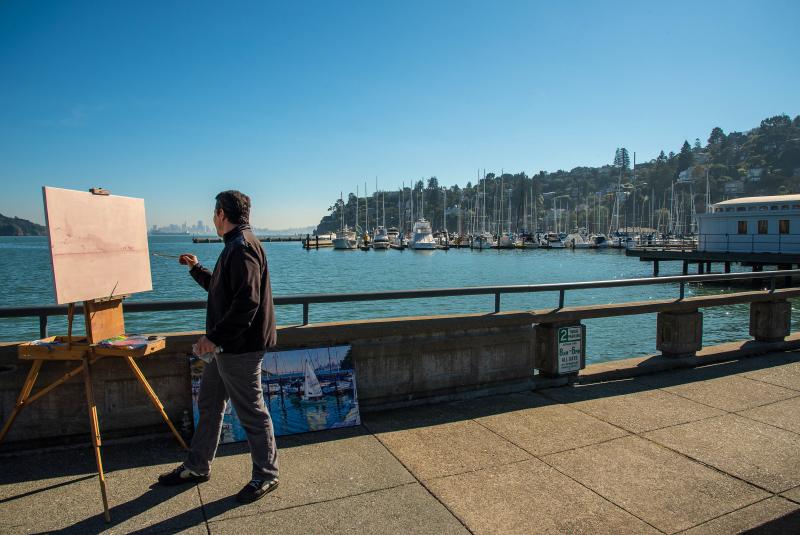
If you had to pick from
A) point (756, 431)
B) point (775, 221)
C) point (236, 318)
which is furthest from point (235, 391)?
point (775, 221)

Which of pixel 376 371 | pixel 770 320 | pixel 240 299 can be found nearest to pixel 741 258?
pixel 770 320

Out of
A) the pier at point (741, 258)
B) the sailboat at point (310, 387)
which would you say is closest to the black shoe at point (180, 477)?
the sailboat at point (310, 387)

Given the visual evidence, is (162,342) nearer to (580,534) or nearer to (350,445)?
(350,445)

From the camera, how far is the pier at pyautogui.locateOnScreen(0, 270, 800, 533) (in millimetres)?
3943

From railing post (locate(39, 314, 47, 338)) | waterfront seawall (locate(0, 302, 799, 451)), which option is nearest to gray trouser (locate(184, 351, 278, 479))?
Answer: waterfront seawall (locate(0, 302, 799, 451))

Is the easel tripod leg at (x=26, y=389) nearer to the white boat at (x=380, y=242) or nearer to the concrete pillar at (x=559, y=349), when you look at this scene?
the concrete pillar at (x=559, y=349)

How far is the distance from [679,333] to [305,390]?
223 inches

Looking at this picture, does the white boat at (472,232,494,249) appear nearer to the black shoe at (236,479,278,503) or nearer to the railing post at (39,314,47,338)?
the railing post at (39,314,47,338)

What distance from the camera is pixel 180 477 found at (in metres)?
4.32

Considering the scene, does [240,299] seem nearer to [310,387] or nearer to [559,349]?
[310,387]

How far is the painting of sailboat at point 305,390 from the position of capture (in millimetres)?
5379

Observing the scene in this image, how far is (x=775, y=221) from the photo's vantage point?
43.2 metres

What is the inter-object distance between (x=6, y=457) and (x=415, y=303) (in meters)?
28.4

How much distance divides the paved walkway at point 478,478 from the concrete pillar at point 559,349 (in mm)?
863
